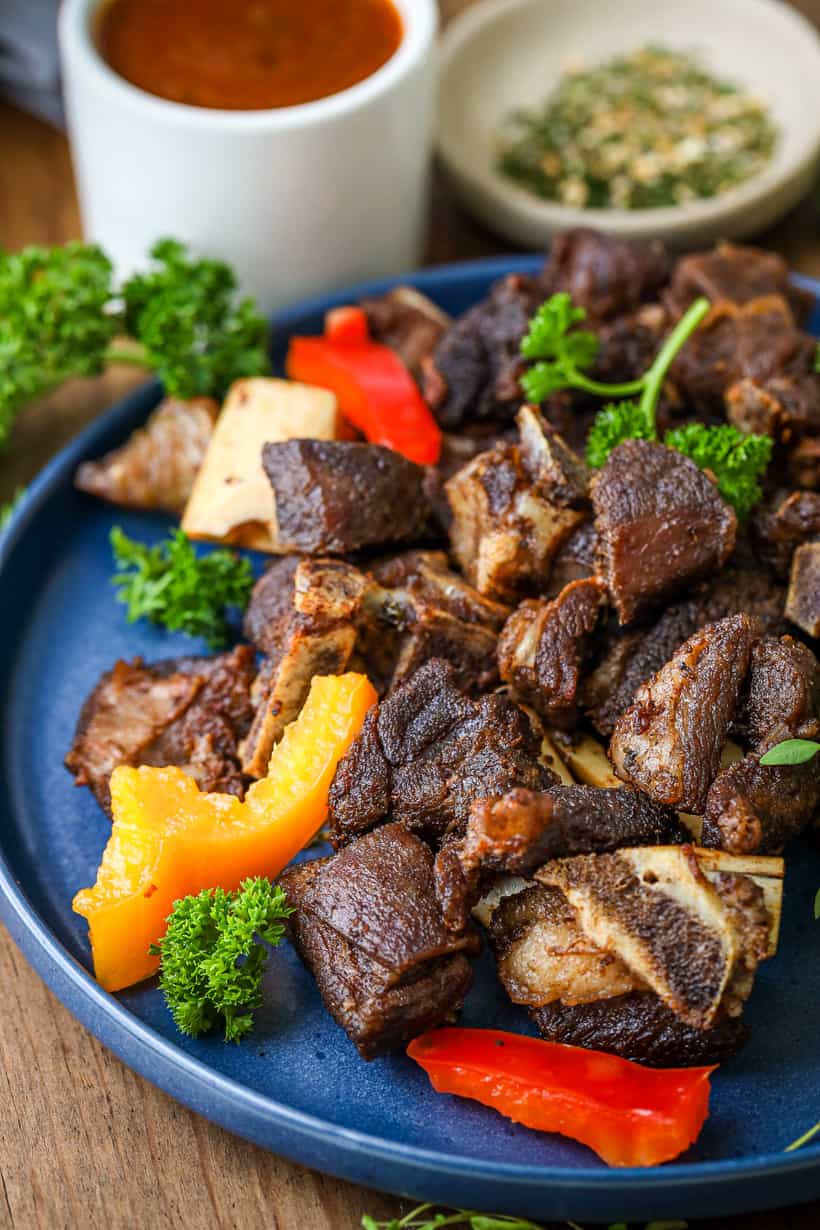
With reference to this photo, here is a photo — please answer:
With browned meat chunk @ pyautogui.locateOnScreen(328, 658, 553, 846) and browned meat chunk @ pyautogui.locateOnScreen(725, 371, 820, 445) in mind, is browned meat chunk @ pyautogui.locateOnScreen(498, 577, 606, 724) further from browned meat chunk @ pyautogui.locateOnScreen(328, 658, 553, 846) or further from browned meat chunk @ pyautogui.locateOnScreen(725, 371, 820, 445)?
browned meat chunk @ pyautogui.locateOnScreen(725, 371, 820, 445)

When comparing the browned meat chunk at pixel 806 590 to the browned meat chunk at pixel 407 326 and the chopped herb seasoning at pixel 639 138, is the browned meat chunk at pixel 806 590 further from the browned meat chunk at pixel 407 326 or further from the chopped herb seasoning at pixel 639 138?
the chopped herb seasoning at pixel 639 138

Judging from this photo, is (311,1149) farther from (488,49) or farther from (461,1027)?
(488,49)

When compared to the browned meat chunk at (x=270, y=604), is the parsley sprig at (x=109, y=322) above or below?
above

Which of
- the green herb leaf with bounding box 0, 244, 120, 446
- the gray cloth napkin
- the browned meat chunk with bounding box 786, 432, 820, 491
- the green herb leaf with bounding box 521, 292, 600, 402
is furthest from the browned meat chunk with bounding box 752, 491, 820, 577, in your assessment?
the gray cloth napkin

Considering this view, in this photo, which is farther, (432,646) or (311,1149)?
(432,646)

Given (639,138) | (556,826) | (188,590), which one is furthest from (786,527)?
(639,138)

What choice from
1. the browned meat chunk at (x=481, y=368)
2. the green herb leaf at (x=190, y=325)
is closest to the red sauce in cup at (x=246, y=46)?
the green herb leaf at (x=190, y=325)

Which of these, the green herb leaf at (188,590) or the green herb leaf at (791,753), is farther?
the green herb leaf at (188,590)

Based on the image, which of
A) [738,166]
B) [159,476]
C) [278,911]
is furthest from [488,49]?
[278,911]

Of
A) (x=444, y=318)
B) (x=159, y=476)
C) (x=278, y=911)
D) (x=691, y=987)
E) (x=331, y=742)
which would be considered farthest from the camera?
(x=444, y=318)
